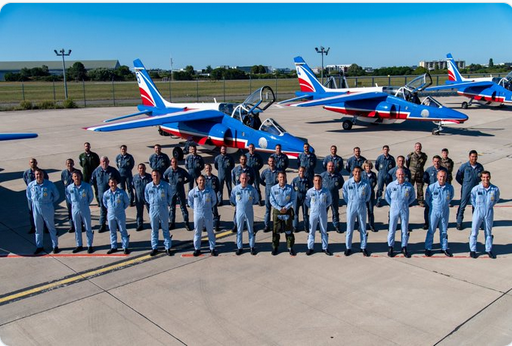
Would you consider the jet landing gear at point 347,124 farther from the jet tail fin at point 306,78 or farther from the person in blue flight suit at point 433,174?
the person in blue flight suit at point 433,174

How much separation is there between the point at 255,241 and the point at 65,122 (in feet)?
74.1

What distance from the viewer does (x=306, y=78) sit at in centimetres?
2775

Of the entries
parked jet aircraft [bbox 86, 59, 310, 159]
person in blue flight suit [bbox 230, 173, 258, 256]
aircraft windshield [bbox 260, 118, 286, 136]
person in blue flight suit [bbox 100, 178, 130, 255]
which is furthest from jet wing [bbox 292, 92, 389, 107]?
person in blue flight suit [bbox 100, 178, 130, 255]

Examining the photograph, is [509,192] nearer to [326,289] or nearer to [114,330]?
[326,289]

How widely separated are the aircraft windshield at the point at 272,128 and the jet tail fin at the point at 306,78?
13863mm

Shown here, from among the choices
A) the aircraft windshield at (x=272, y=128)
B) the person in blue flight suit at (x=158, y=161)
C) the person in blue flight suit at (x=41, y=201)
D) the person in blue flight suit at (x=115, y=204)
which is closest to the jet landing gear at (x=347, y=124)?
the aircraft windshield at (x=272, y=128)

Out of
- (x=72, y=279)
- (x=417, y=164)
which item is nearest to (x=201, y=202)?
(x=72, y=279)

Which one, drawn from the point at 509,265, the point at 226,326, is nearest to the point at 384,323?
the point at 226,326

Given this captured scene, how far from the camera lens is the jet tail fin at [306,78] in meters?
27.4

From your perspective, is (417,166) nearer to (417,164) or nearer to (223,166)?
(417,164)

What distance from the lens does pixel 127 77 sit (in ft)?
291

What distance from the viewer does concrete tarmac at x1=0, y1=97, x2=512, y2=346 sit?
5.71m

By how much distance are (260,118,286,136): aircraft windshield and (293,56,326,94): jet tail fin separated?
45.5 ft

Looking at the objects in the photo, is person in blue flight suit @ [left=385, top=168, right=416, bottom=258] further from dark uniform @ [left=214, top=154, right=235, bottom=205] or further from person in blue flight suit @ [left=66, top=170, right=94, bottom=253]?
person in blue flight suit @ [left=66, top=170, right=94, bottom=253]
